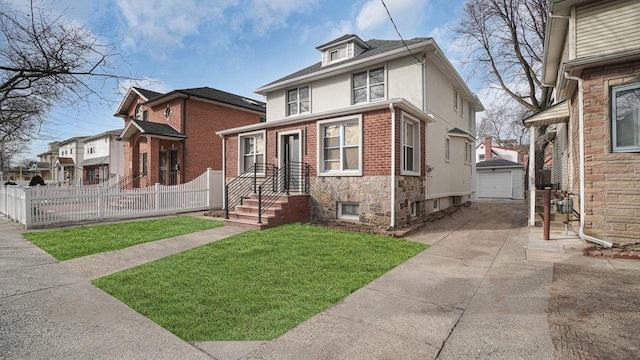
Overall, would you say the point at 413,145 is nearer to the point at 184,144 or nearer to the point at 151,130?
the point at 184,144

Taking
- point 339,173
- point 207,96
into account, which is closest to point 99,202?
point 339,173

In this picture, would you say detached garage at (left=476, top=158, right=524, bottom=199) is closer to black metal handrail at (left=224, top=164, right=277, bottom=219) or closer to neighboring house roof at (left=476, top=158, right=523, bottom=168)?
neighboring house roof at (left=476, top=158, right=523, bottom=168)

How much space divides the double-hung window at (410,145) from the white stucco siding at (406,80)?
4.01ft

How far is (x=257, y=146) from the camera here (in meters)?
12.1

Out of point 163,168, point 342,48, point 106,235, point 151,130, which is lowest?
point 106,235

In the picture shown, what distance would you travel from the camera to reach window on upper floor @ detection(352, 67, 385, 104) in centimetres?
1143

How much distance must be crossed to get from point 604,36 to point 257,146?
34.9 feet

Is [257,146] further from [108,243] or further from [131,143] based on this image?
[131,143]

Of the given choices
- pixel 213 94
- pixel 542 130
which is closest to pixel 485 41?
pixel 542 130

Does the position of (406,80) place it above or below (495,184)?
above

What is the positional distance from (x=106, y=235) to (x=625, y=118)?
482 inches

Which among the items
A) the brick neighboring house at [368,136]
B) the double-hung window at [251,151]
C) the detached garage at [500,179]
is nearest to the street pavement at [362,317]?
the brick neighboring house at [368,136]

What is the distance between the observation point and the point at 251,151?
40.6 ft

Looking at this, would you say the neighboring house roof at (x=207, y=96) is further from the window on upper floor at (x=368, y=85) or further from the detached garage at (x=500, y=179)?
the detached garage at (x=500, y=179)
